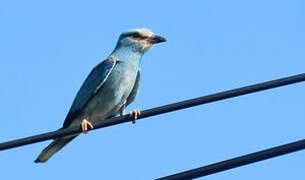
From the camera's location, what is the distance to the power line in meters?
5.07

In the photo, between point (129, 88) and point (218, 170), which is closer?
point (218, 170)

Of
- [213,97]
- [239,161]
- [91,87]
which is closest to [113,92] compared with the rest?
[91,87]

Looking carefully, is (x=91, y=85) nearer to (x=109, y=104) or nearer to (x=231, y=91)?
(x=109, y=104)

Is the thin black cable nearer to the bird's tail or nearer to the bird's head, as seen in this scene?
the bird's tail

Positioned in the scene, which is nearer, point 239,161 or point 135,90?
point 239,161

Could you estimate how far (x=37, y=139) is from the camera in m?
5.78

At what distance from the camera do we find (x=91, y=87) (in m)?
9.38

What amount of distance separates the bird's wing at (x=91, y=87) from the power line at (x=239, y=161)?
14.3 feet

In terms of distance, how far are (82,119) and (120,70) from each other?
2.74 ft

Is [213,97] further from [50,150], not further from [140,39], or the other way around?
[140,39]

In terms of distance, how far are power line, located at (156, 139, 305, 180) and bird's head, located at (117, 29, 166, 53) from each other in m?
4.87

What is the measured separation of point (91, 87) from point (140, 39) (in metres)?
1.07

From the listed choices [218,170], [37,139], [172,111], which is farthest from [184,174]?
[37,139]

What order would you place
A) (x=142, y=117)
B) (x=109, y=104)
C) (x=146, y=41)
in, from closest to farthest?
1. (x=142, y=117)
2. (x=109, y=104)
3. (x=146, y=41)
